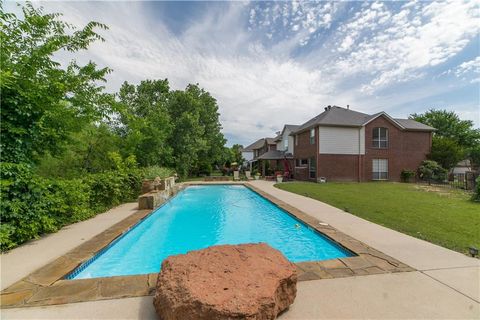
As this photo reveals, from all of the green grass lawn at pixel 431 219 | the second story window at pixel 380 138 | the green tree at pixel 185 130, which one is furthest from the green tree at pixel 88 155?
the second story window at pixel 380 138

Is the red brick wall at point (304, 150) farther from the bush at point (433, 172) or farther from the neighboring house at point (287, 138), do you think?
the bush at point (433, 172)

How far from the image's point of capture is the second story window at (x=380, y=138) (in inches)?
792

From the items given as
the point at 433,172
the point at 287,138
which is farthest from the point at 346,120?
the point at 433,172

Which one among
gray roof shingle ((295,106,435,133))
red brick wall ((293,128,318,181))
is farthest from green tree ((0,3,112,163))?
red brick wall ((293,128,318,181))

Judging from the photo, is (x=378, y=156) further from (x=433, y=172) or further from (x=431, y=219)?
(x=431, y=219)

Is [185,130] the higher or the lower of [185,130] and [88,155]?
the higher

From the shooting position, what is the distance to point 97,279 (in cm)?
322

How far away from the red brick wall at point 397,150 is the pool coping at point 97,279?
59.7 ft

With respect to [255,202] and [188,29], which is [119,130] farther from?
[255,202]

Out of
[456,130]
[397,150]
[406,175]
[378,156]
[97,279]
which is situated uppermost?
[456,130]

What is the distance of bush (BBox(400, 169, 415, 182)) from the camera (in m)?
19.9

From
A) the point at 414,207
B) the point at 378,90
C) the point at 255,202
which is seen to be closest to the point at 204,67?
the point at 255,202

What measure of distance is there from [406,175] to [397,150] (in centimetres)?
245

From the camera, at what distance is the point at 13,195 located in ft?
14.2
